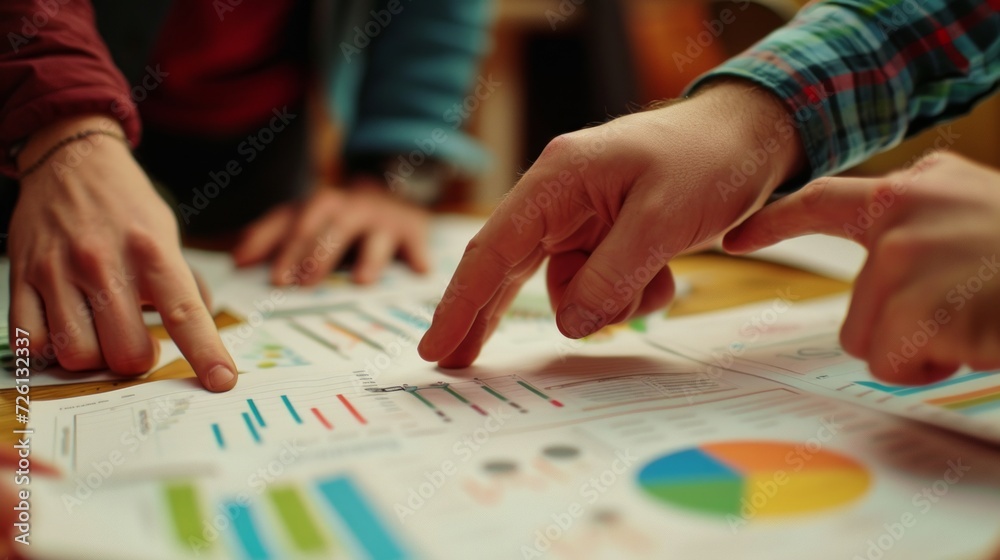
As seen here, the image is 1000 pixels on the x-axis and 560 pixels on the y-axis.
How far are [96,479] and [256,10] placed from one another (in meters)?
0.71

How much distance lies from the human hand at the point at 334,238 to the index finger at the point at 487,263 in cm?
33

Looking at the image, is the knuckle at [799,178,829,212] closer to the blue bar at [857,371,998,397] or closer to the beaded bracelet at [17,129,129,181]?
the blue bar at [857,371,998,397]

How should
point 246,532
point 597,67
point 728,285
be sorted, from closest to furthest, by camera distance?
1. point 246,532
2. point 728,285
3. point 597,67

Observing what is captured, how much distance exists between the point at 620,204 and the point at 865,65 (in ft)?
0.84

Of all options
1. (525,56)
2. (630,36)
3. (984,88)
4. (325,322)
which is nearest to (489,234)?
(325,322)

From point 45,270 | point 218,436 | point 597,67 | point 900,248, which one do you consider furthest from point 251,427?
point 597,67

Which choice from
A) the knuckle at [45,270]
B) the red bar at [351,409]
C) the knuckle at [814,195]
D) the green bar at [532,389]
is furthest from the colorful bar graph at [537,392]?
the knuckle at [45,270]

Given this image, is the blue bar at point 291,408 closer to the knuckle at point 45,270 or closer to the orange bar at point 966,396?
the knuckle at point 45,270

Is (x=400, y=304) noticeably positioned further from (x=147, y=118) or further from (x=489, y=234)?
(x=147, y=118)

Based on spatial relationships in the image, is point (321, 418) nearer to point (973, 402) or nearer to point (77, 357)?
point (77, 357)

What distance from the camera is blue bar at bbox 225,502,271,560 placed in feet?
0.80

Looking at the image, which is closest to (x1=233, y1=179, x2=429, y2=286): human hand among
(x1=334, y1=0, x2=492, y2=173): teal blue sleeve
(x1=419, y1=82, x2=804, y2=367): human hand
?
(x1=334, y1=0, x2=492, y2=173): teal blue sleeve

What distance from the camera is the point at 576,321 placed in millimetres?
429

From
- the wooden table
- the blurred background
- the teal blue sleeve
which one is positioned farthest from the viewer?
the blurred background
